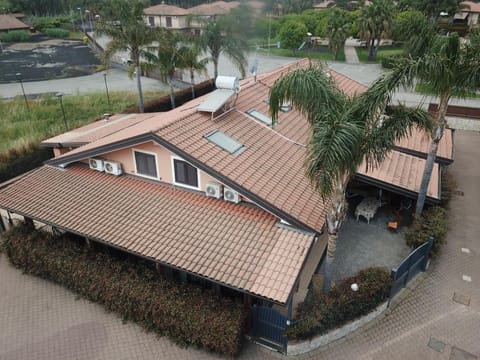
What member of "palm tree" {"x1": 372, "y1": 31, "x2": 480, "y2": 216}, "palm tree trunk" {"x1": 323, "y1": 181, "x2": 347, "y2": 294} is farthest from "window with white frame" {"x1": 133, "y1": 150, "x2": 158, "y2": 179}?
"palm tree" {"x1": 372, "y1": 31, "x2": 480, "y2": 216}

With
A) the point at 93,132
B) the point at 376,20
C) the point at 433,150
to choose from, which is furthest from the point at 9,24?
the point at 433,150

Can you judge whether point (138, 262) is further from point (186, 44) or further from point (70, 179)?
point (186, 44)

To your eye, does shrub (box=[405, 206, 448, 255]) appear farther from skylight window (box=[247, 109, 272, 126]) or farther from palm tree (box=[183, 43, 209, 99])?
palm tree (box=[183, 43, 209, 99])

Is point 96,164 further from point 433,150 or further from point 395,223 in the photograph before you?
point 433,150

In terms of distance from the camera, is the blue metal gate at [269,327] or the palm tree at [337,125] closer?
the palm tree at [337,125]

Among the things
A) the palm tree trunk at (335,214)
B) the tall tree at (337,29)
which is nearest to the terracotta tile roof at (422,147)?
the palm tree trunk at (335,214)

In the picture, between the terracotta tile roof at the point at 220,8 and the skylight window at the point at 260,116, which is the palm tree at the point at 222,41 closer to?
the terracotta tile roof at the point at 220,8
